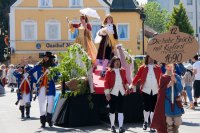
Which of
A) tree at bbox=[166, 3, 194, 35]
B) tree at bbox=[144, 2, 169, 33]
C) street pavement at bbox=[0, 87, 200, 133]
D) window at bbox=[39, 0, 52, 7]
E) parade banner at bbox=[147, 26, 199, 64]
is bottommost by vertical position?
street pavement at bbox=[0, 87, 200, 133]

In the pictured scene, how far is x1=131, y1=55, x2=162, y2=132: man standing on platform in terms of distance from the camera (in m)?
12.9

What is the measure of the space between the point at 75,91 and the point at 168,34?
3554 millimetres

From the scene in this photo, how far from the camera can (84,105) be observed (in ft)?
45.7

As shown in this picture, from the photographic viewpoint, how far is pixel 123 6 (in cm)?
5097

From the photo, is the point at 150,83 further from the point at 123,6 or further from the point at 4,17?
the point at 4,17

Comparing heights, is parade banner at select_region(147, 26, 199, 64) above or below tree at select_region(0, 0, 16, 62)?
below

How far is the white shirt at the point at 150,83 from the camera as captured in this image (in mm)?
12922

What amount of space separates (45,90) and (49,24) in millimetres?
36269

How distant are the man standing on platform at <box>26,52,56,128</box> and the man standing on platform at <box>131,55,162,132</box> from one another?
7.63ft

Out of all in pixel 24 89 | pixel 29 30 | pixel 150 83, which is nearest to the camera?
pixel 150 83

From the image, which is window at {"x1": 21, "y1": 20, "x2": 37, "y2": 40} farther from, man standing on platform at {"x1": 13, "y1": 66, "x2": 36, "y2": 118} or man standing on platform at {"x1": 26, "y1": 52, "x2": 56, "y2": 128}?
man standing on platform at {"x1": 26, "y1": 52, "x2": 56, "y2": 128}

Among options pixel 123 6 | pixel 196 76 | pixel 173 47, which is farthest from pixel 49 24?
pixel 173 47

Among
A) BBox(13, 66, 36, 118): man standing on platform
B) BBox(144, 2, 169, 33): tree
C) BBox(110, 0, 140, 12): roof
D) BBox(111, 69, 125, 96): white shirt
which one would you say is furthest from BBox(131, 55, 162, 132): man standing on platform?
BBox(144, 2, 169, 33): tree

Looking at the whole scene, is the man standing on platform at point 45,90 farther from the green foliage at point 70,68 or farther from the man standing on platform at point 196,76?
the man standing on platform at point 196,76
